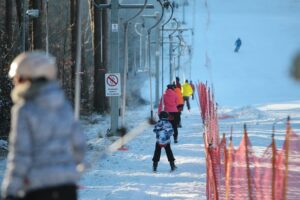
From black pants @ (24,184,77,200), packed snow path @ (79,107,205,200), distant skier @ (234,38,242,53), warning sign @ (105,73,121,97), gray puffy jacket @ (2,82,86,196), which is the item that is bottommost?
packed snow path @ (79,107,205,200)

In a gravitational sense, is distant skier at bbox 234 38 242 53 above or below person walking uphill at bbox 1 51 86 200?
below

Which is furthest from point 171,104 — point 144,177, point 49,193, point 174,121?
point 49,193

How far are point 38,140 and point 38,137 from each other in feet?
0.07

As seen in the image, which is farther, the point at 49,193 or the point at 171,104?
the point at 171,104

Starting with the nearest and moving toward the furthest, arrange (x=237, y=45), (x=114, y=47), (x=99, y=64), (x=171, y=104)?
(x=171, y=104) → (x=114, y=47) → (x=99, y=64) → (x=237, y=45)

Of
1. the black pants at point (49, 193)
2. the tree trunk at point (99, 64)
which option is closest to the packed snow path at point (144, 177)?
the black pants at point (49, 193)

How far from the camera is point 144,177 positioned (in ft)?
40.1

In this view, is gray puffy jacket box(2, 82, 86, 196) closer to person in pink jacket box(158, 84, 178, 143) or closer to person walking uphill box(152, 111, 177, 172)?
person walking uphill box(152, 111, 177, 172)

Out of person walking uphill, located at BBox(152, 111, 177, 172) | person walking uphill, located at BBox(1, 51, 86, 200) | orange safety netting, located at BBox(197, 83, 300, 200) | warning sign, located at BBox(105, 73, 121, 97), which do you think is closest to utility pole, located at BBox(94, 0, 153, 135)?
warning sign, located at BBox(105, 73, 121, 97)

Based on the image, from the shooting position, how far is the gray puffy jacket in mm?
4184

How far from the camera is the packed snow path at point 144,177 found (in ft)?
34.3

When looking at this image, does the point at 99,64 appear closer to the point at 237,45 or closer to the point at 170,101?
the point at 170,101

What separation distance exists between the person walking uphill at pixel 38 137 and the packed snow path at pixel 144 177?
18.9 ft

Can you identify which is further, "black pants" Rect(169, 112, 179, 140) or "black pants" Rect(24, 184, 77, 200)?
"black pants" Rect(169, 112, 179, 140)
